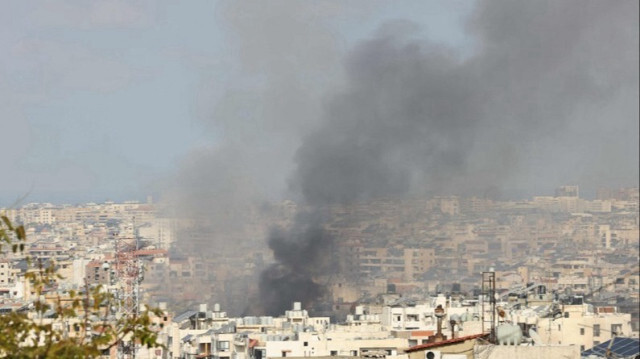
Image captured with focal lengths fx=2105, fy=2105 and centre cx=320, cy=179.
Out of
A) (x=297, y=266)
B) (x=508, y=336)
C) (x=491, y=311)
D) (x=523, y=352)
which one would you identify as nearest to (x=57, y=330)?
(x=523, y=352)

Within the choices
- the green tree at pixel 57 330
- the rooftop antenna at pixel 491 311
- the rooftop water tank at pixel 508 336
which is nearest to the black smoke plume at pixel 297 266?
the rooftop antenna at pixel 491 311

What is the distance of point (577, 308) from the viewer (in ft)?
140

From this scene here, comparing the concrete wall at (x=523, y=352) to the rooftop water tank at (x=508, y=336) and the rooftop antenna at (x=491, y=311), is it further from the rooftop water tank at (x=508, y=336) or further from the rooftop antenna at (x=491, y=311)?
the rooftop antenna at (x=491, y=311)

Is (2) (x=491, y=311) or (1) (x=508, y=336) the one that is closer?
(1) (x=508, y=336)

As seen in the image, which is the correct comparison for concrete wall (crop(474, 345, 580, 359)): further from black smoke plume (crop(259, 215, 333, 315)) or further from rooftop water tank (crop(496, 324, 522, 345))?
black smoke plume (crop(259, 215, 333, 315))

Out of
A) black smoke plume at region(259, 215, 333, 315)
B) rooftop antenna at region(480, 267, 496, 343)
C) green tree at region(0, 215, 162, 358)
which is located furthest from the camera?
black smoke plume at region(259, 215, 333, 315)

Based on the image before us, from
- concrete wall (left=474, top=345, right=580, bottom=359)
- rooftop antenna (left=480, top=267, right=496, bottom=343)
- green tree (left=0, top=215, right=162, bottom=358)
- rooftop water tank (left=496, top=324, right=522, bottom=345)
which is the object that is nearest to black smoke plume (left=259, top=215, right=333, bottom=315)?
rooftop antenna (left=480, top=267, right=496, bottom=343)

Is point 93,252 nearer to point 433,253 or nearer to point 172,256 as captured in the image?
point 172,256

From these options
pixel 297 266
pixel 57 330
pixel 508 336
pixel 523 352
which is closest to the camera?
pixel 57 330

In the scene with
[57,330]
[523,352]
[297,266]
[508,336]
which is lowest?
[523,352]

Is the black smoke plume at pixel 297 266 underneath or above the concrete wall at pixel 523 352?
above

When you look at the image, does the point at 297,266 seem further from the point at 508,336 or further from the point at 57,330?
the point at 57,330

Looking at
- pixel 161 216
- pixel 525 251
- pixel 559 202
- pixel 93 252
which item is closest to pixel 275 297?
pixel 93 252

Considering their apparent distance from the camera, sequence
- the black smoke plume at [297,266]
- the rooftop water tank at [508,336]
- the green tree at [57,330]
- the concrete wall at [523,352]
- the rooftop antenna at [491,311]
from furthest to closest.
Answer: the black smoke plume at [297,266]
the rooftop antenna at [491,311]
the rooftop water tank at [508,336]
the concrete wall at [523,352]
the green tree at [57,330]
